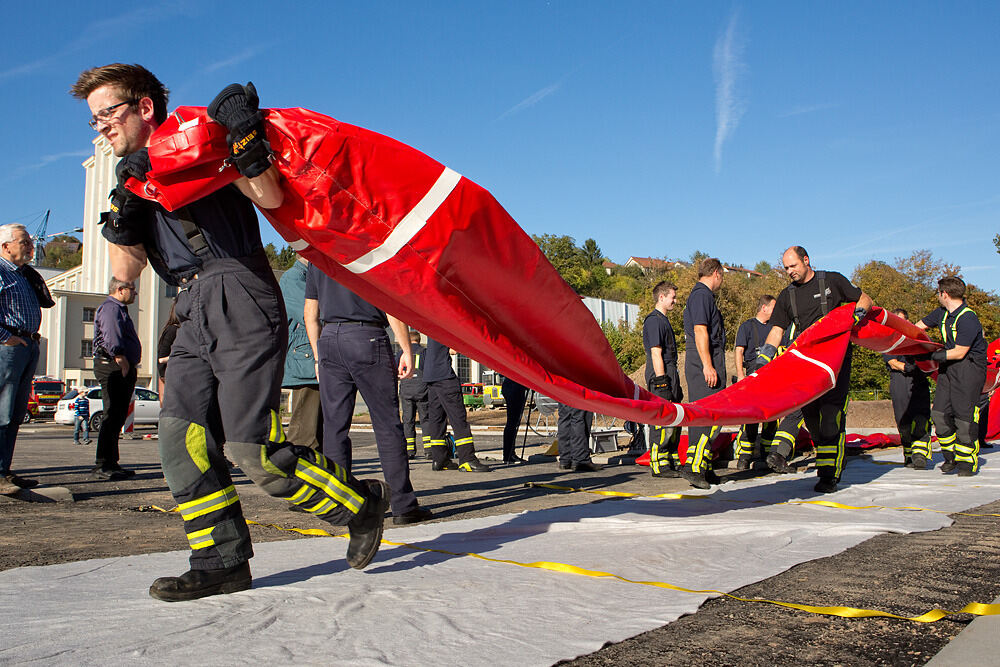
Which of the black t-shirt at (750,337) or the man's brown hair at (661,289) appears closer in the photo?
the man's brown hair at (661,289)

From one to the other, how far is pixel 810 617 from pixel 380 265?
2.03 m

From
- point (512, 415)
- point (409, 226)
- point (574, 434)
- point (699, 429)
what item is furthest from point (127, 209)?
point (512, 415)

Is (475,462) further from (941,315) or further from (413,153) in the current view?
(413,153)

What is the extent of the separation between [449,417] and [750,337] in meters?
4.10

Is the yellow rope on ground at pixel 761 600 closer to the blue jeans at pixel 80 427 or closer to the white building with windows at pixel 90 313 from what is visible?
the blue jeans at pixel 80 427

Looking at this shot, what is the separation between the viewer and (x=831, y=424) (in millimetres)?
6598

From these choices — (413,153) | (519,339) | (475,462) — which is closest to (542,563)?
(519,339)

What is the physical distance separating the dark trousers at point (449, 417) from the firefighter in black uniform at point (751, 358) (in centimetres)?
311

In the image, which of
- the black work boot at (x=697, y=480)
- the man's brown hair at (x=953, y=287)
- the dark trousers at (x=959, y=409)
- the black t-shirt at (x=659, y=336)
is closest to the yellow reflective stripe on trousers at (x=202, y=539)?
the black work boot at (x=697, y=480)

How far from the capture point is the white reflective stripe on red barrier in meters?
3.00

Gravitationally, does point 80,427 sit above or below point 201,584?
above

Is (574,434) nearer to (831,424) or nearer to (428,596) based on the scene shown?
(831,424)

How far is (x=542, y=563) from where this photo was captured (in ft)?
11.4

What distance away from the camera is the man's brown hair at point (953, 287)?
846cm
